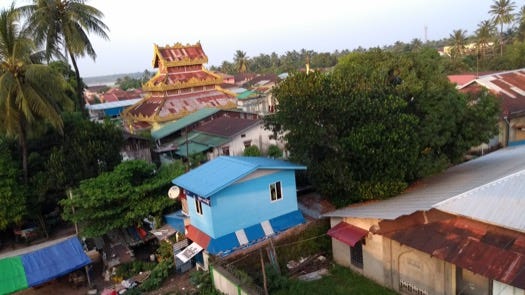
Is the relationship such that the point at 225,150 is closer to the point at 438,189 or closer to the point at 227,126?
the point at 227,126

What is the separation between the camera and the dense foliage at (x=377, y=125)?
52.4 feet

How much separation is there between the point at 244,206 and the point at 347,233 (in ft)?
12.7

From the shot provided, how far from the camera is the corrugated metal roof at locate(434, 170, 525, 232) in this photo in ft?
33.6

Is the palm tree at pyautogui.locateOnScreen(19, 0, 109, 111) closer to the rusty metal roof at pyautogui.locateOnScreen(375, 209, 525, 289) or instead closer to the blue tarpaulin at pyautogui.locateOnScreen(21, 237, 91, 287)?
the blue tarpaulin at pyautogui.locateOnScreen(21, 237, 91, 287)

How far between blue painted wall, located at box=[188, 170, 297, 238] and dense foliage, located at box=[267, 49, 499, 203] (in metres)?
1.82

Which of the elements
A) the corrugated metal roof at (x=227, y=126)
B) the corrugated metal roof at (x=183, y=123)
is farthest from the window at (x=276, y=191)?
the corrugated metal roof at (x=183, y=123)

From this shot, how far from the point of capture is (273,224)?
52.1 feet

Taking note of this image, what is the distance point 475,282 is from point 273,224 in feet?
23.2

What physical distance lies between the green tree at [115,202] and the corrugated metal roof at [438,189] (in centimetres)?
779

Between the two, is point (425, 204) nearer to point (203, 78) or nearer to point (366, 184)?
point (366, 184)

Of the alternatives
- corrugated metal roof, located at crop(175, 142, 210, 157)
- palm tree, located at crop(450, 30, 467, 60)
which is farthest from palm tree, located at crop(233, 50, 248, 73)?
corrugated metal roof, located at crop(175, 142, 210, 157)

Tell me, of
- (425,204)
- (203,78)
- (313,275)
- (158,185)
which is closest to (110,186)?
(158,185)

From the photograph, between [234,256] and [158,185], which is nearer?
[234,256]

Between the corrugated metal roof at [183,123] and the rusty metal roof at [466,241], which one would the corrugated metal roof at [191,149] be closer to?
the corrugated metal roof at [183,123]
